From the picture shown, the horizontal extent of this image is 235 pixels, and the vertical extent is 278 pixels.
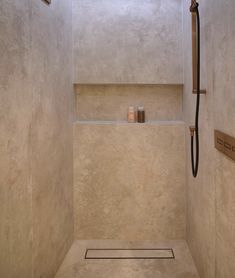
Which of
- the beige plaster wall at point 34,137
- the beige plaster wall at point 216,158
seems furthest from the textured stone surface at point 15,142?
the beige plaster wall at point 216,158

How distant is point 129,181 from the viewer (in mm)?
2826

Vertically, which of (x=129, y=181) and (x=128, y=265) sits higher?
(x=129, y=181)

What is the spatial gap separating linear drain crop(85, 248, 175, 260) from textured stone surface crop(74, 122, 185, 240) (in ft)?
0.64

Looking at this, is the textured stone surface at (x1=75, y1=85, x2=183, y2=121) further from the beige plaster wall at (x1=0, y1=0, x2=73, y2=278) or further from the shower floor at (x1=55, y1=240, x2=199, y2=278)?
the shower floor at (x1=55, y1=240, x2=199, y2=278)

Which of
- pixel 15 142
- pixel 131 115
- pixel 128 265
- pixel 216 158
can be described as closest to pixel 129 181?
pixel 131 115

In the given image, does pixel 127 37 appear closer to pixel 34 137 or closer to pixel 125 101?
pixel 125 101

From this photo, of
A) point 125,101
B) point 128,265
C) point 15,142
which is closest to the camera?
point 15,142

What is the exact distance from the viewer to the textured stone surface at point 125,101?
292 cm

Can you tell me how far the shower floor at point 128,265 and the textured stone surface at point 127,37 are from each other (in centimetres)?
148

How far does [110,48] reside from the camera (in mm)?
2791

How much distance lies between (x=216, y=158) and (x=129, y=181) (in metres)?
1.18

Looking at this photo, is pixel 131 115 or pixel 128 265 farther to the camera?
pixel 131 115

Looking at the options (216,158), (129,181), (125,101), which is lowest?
(129,181)

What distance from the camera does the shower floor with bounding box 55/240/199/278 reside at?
2.28m
